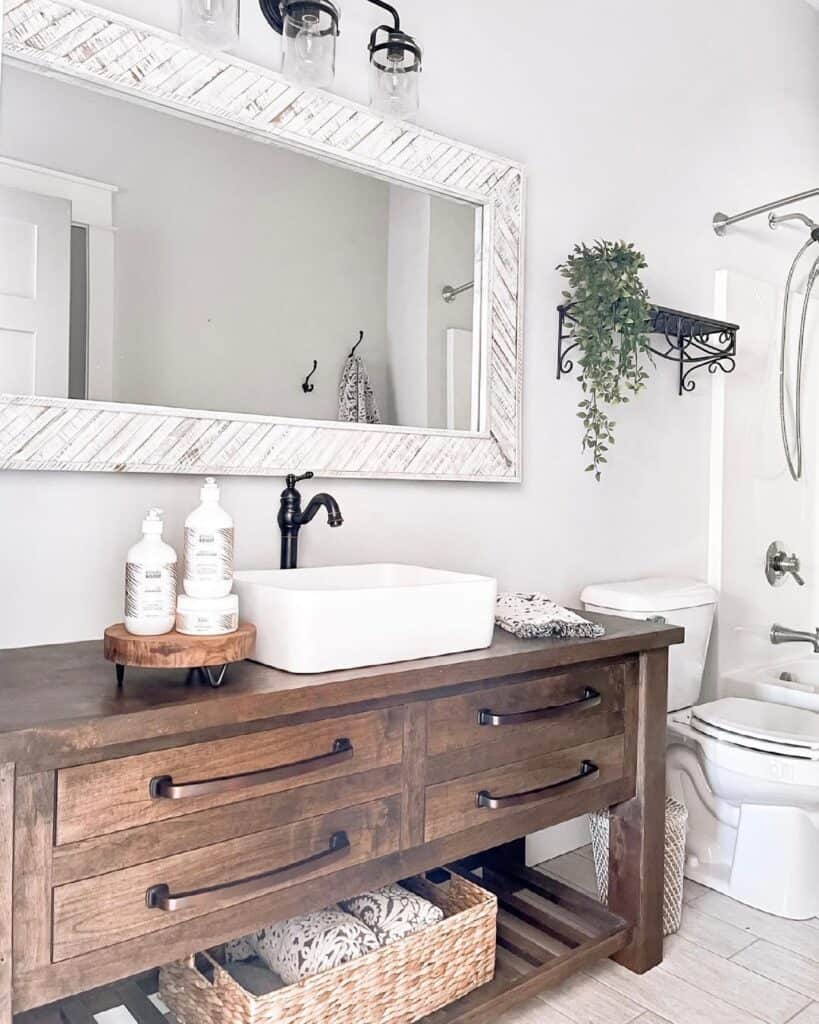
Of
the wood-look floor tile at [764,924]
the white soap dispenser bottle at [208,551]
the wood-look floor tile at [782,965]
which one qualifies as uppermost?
the white soap dispenser bottle at [208,551]

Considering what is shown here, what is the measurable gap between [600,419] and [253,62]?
119 cm

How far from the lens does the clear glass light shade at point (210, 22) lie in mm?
1405

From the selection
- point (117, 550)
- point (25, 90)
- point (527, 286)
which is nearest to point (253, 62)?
point (25, 90)

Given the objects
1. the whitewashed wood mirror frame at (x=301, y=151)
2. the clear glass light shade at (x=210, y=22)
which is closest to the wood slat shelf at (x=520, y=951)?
the whitewashed wood mirror frame at (x=301, y=151)

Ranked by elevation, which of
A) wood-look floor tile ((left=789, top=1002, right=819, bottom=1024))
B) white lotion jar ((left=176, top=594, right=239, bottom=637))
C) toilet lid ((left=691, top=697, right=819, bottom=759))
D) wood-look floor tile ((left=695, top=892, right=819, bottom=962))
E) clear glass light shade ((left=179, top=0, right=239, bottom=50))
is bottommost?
wood-look floor tile ((left=695, top=892, right=819, bottom=962))

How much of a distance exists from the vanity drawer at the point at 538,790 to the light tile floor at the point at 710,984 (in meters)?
0.40

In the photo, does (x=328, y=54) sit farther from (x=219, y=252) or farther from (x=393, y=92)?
(x=219, y=252)

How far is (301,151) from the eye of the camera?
174cm

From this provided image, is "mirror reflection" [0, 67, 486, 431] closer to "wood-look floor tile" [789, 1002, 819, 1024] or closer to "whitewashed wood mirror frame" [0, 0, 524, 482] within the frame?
"whitewashed wood mirror frame" [0, 0, 524, 482]

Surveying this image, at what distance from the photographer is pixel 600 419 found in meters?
2.24

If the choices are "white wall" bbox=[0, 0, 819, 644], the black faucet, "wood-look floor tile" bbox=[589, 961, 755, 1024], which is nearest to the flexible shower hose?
"white wall" bbox=[0, 0, 819, 644]

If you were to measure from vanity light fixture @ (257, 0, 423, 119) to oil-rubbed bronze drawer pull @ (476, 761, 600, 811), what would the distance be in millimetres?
1311

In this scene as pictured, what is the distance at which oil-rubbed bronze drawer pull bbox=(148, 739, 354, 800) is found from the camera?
109cm

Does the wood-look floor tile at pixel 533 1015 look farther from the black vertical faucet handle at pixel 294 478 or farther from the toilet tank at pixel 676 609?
the black vertical faucet handle at pixel 294 478
